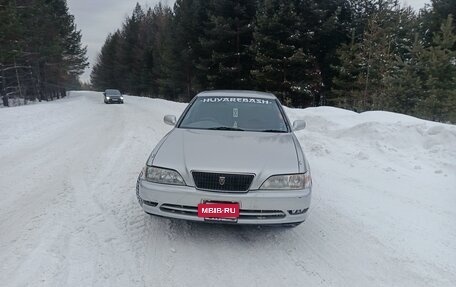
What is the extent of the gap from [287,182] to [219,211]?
80cm

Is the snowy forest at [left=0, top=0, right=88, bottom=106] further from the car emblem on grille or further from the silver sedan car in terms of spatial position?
the car emblem on grille

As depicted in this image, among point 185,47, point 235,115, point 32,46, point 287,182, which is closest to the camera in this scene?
point 287,182

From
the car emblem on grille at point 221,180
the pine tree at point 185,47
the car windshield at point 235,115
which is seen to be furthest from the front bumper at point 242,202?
the pine tree at point 185,47

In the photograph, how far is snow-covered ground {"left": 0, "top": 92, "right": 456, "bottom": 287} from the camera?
3250 mm

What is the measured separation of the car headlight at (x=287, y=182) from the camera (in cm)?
368

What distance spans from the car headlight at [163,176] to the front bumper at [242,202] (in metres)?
0.06

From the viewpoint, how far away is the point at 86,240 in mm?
3791

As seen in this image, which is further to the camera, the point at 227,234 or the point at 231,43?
the point at 231,43

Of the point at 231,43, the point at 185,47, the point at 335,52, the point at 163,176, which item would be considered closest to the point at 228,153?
the point at 163,176

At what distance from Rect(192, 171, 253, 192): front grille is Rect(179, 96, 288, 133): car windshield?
1.49 metres

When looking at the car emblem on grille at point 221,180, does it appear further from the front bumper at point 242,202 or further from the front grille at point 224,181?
the front bumper at point 242,202

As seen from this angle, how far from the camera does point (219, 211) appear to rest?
140 inches

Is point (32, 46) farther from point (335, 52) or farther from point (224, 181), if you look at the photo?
point (224, 181)

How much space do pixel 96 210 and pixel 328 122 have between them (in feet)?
29.2
